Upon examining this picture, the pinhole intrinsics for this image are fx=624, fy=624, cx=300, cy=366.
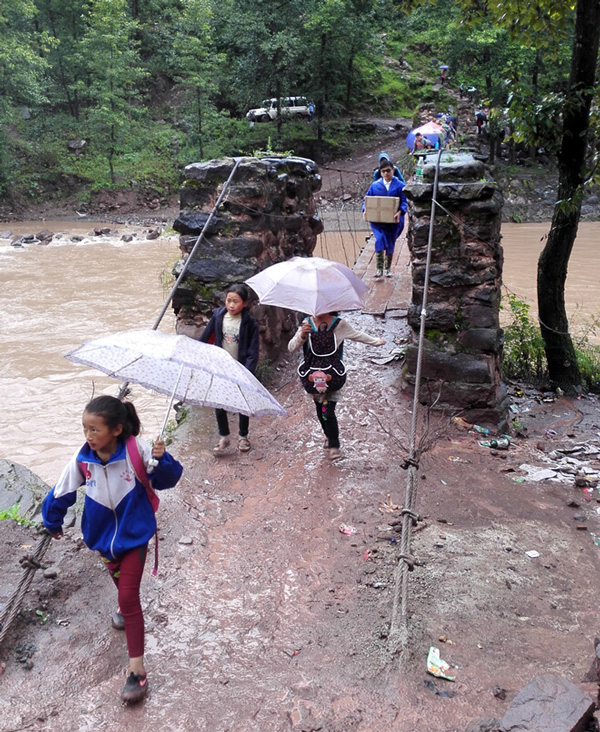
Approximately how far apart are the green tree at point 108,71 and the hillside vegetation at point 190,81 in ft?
0.22

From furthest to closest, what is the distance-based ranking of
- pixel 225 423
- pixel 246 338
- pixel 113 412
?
pixel 225 423, pixel 246 338, pixel 113 412

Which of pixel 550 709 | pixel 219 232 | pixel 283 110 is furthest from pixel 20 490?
pixel 283 110

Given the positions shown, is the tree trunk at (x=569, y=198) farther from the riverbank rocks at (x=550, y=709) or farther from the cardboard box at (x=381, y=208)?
the riverbank rocks at (x=550, y=709)

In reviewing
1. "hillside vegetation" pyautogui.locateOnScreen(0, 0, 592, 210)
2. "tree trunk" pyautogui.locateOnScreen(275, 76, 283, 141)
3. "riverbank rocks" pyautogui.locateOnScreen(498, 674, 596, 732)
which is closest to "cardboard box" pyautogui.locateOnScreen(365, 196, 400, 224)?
"riverbank rocks" pyautogui.locateOnScreen(498, 674, 596, 732)

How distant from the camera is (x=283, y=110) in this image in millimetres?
29672

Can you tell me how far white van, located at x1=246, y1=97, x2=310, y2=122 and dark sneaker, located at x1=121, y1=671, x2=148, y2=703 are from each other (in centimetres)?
2997

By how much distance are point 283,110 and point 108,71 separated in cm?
806

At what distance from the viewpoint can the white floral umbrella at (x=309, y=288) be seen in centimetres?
426

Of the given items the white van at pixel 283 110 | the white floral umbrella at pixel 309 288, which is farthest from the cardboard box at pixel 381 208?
the white van at pixel 283 110

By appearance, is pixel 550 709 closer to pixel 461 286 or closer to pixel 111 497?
pixel 111 497

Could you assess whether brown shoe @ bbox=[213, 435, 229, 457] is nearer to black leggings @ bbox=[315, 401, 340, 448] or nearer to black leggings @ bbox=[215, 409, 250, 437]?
black leggings @ bbox=[215, 409, 250, 437]

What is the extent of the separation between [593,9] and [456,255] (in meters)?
2.66

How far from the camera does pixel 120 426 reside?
8.58 ft

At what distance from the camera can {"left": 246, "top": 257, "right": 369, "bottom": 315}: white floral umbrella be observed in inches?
168
